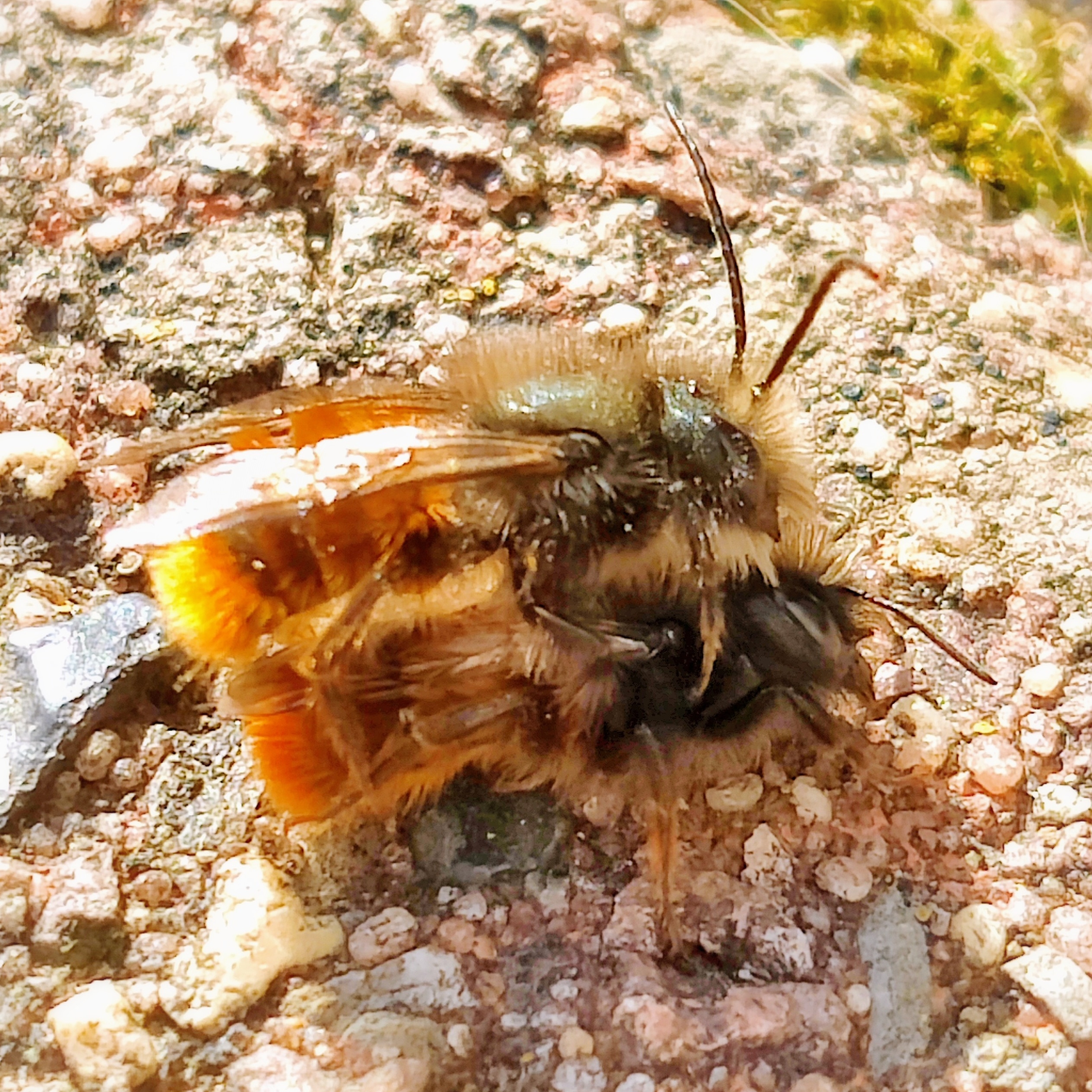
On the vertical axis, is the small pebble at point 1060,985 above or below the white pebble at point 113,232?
below

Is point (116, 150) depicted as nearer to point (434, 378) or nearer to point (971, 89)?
point (434, 378)

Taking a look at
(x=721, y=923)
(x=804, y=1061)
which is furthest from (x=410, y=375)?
(x=804, y=1061)

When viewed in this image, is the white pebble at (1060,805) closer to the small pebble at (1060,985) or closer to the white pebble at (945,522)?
the small pebble at (1060,985)

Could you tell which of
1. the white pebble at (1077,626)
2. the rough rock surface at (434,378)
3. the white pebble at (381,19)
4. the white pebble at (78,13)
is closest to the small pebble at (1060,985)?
the rough rock surface at (434,378)

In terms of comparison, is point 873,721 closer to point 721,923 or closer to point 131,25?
point 721,923

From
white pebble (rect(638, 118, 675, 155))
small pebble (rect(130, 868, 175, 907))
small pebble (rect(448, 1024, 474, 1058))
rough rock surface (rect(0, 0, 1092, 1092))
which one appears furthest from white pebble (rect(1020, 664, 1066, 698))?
small pebble (rect(130, 868, 175, 907))

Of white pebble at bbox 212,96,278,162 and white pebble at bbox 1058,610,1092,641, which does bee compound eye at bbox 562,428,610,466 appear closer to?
white pebble at bbox 1058,610,1092,641

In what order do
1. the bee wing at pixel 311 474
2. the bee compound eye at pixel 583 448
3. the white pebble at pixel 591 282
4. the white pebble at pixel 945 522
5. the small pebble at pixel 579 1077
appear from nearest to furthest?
the bee wing at pixel 311 474 < the bee compound eye at pixel 583 448 < the small pebble at pixel 579 1077 < the white pebble at pixel 945 522 < the white pebble at pixel 591 282
